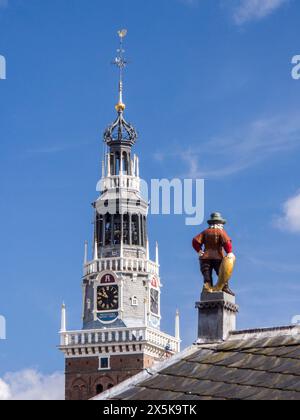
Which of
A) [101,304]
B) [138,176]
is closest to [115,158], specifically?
[138,176]

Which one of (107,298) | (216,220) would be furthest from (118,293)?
(216,220)

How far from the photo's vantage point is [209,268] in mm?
30891

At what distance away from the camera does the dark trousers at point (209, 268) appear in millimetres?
30859

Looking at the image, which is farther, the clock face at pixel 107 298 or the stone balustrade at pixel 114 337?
the clock face at pixel 107 298

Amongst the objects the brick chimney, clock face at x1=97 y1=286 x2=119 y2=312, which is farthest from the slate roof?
clock face at x1=97 y1=286 x2=119 y2=312

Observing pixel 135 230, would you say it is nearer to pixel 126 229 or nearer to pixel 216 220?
pixel 126 229

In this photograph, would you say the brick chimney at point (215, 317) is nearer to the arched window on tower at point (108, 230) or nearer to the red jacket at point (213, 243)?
the red jacket at point (213, 243)

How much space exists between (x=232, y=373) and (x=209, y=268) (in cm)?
360

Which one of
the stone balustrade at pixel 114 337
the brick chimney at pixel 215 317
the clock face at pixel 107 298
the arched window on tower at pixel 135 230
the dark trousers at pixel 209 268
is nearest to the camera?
the brick chimney at pixel 215 317

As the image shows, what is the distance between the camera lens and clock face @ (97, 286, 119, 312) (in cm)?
15412

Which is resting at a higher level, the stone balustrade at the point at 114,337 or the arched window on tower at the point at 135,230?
the arched window on tower at the point at 135,230

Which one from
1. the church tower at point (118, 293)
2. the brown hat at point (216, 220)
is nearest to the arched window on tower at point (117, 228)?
the church tower at point (118, 293)

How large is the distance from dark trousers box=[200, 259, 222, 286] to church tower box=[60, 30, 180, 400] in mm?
120656

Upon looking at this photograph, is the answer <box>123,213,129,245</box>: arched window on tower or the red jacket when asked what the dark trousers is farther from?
<box>123,213,129,245</box>: arched window on tower
